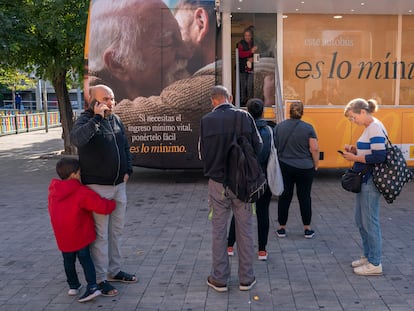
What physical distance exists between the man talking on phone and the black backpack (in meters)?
0.94

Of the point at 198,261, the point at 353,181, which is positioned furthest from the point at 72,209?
the point at 353,181

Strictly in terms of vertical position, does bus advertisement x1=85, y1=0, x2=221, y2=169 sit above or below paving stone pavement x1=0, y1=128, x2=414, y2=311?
above

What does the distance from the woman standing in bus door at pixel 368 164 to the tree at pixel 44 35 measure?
8586mm

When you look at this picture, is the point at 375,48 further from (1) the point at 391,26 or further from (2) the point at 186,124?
(2) the point at 186,124

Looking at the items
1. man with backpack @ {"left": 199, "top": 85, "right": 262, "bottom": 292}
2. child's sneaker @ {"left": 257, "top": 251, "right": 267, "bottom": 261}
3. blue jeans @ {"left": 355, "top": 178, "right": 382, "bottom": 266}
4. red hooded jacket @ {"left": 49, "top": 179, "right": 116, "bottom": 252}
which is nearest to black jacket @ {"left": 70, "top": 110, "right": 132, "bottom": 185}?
red hooded jacket @ {"left": 49, "top": 179, "right": 116, "bottom": 252}

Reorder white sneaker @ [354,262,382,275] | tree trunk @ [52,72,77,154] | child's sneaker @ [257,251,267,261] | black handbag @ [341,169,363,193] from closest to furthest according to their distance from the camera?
black handbag @ [341,169,363,193], white sneaker @ [354,262,382,275], child's sneaker @ [257,251,267,261], tree trunk @ [52,72,77,154]

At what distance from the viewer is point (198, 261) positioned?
17.2 feet

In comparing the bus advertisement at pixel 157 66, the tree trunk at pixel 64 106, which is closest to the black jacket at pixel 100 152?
the bus advertisement at pixel 157 66

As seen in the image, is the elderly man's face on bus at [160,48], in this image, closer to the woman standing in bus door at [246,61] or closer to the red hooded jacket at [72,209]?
the woman standing in bus door at [246,61]

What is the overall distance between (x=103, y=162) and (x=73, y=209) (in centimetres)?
46

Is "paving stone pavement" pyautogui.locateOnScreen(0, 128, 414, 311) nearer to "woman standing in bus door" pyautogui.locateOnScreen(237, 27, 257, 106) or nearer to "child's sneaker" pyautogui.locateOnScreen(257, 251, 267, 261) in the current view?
"child's sneaker" pyautogui.locateOnScreen(257, 251, 267, 261)

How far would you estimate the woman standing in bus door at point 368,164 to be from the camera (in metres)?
4.45

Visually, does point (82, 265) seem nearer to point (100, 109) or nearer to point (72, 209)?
point (72, 209)

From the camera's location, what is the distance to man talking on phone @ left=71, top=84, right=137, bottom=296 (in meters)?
4.10
